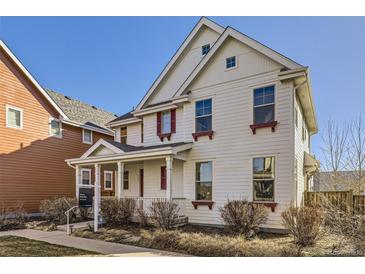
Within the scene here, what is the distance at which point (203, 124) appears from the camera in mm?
11523

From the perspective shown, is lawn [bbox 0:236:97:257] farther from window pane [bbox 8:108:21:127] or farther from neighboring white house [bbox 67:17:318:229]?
window pane [bbox 8:108:21:127]

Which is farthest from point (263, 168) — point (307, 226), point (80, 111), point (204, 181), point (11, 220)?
point (80, 111)

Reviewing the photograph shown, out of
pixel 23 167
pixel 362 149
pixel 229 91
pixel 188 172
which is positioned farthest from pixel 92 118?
pixel 362 149

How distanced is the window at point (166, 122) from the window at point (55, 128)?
7.16 meters

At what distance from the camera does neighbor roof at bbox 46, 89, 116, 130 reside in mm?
17614

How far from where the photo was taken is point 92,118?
19484 mm

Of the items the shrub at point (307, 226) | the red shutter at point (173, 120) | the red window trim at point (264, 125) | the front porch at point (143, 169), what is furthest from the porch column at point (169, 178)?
the shrub at point (307, 226)

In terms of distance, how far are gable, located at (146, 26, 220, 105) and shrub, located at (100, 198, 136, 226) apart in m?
5.44

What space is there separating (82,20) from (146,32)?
2.04 meters

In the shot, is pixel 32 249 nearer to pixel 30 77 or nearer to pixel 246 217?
pixel 246 217

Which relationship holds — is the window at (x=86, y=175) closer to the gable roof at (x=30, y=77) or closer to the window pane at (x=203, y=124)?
the gable roof at (x=30, y=77)

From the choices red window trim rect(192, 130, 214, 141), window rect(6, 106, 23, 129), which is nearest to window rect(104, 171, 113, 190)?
window rect(6, 106, 23, 129)

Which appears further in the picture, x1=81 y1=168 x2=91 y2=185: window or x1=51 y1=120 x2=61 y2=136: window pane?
x1=81 y1=168 x2=91 y2=185: window
